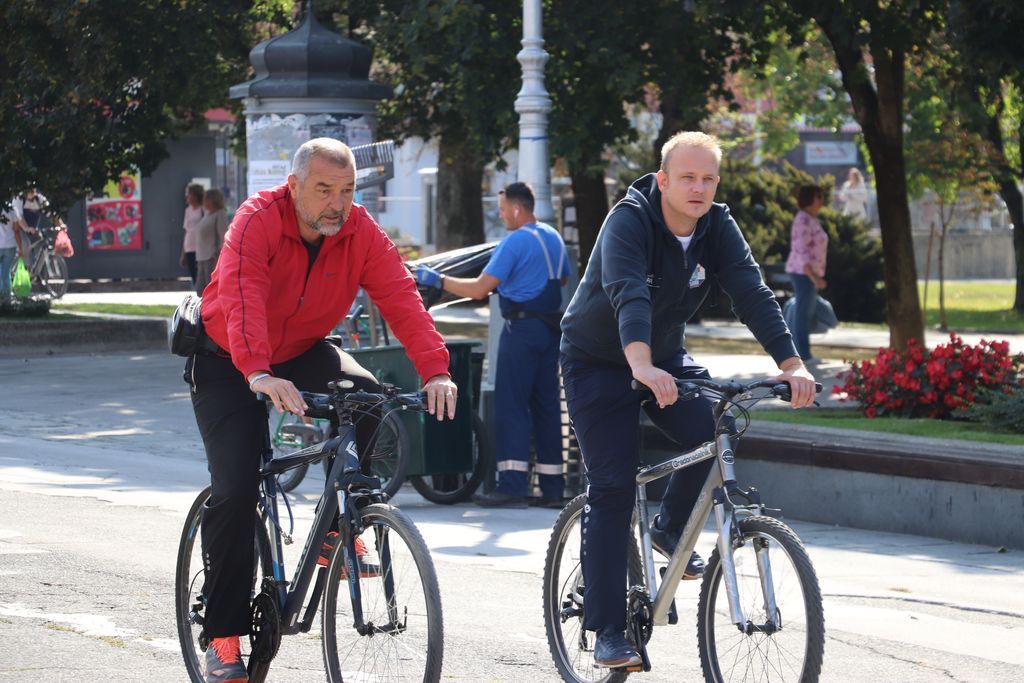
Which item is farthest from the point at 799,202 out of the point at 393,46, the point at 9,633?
the point at 9,633

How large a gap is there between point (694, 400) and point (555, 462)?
15.1 feet

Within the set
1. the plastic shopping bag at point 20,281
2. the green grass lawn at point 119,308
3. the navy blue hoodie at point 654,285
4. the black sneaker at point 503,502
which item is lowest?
the black sneaker at point 503,502

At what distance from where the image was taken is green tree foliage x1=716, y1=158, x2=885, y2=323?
25156mm

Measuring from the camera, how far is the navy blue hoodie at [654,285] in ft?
16.2

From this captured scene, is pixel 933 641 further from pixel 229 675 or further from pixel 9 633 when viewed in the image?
pixel 9 633

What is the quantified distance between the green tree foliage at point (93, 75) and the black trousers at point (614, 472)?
479 inches

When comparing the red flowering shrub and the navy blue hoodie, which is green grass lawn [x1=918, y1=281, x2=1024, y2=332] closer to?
the red flowering shrub

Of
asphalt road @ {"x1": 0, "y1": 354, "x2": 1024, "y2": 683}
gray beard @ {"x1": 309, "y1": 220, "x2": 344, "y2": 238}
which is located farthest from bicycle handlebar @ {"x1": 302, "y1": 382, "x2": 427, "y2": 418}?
asphalt road @ {"x1": 0, "y1": 354, "x2": 1024, "y2": 683}

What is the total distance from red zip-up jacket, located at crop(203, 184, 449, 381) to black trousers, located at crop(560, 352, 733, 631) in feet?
1.57

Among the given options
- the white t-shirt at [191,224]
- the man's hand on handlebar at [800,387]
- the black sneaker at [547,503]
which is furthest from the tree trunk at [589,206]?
the man's hand on handlebar at [800,387]

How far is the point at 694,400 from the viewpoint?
5168mm

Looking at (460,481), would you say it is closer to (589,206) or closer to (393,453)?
(393,453)

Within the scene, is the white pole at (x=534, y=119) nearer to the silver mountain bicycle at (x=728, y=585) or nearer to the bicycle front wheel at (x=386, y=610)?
the silver mountain bicycle at (x=728, y=585)

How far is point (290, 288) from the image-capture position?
5012 mm
